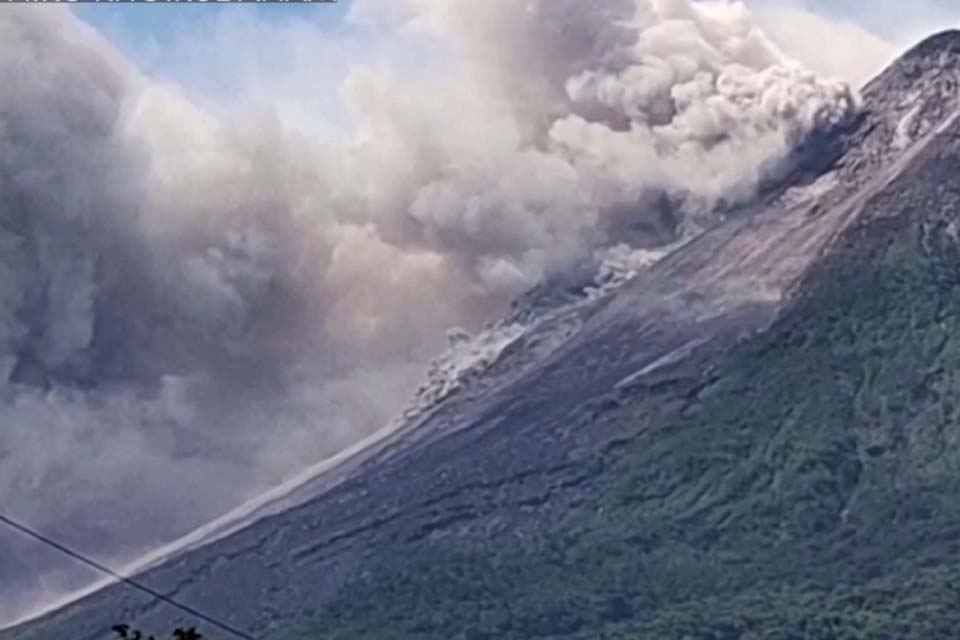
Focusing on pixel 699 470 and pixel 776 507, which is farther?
pixel 699 470

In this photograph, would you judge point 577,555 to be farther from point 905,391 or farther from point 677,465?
point 905,391

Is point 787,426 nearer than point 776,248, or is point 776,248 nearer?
point 787,426

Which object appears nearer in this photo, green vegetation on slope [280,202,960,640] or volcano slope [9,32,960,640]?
green vegetation on slope [280,202,960,640]

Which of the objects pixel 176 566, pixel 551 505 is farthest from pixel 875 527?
pixel 176 566

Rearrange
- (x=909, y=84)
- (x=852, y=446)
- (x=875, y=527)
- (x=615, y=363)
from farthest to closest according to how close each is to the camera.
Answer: (x=909, y=84) < (x=615, y=363) < (x=852, y=446) < (x=875, y=527)

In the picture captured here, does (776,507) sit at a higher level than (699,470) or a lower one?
lower
